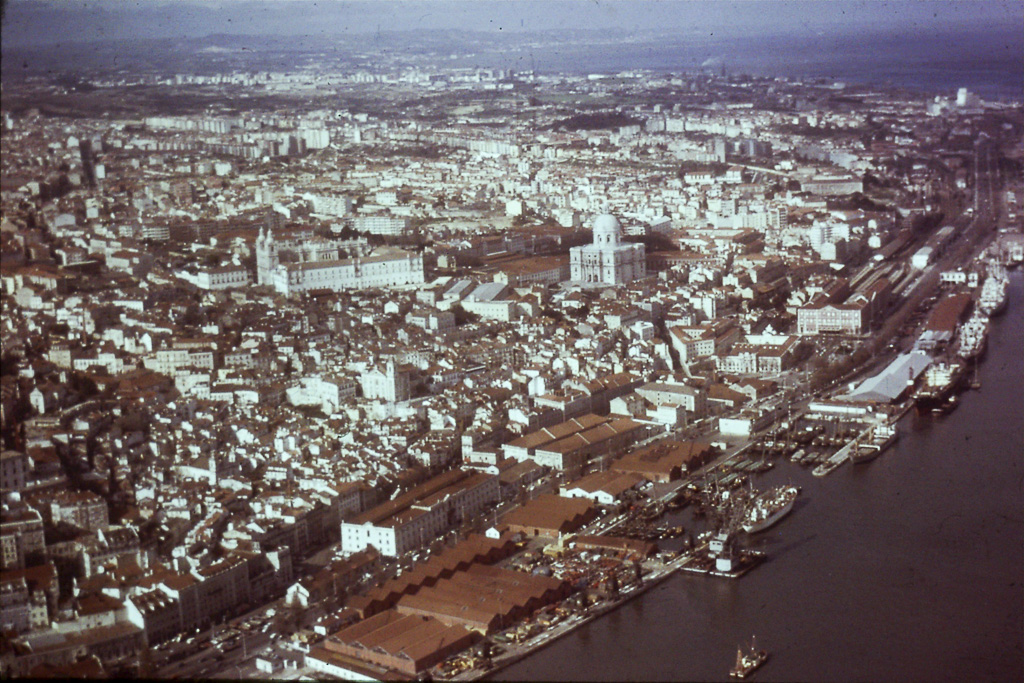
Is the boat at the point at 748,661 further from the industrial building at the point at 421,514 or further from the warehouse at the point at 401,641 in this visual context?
the industrial building at the point at 421,514

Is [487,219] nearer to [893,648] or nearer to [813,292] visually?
[813,292]

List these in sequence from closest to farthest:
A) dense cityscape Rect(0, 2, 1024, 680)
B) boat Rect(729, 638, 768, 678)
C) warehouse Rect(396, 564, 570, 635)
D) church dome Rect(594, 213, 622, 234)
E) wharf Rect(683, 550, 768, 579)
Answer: boat Rect(729, 638, 768, 678) → warehouse Rect(396, 564, 570, 635) → dense cityscape Rect(0, 2, 1024, 680) → wharf Rect(683, 550, 768, 579) → church dome Rect(594, 213, 622, 234)

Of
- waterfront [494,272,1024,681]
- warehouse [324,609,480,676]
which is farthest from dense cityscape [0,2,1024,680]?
waterfront [494,272,1024,681]

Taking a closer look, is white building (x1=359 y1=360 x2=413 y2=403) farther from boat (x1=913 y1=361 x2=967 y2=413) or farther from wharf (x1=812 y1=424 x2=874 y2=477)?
boat (x1=913 y1=361 x2=967 y2=413)

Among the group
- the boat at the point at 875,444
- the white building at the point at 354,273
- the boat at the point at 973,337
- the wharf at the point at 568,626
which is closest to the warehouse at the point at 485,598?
the wharf at the point at 568,626

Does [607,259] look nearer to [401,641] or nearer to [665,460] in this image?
[665,460]
